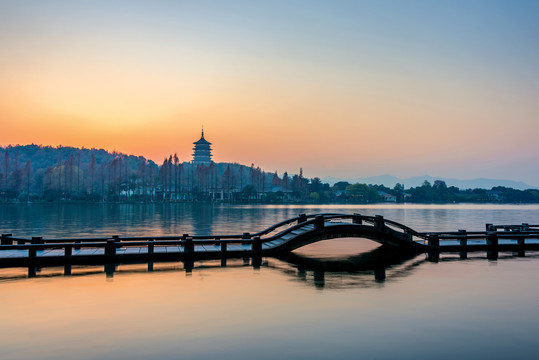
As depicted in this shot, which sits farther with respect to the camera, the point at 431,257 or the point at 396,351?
the point at 431,257

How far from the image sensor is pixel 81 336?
9.94 metres

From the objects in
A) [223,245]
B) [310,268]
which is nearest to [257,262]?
[223,245]

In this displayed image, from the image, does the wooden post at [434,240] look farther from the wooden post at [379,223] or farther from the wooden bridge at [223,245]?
the wooden post at [379,223]

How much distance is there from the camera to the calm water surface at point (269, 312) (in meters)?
9.31

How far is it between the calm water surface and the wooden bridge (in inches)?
38.5

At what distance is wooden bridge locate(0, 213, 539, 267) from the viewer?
1872 centimetres

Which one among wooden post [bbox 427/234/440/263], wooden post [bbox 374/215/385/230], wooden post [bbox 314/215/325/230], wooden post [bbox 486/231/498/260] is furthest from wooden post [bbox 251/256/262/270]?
wooden post [bbox 486/231/498/260]

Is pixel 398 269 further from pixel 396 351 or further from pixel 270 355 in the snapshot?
pixel 270 355

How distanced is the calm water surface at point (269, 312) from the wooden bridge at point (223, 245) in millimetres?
978

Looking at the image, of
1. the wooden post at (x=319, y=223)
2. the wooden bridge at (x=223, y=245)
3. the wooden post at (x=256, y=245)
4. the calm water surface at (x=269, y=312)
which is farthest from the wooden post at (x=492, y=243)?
the wooden post at (x=256, y=245)

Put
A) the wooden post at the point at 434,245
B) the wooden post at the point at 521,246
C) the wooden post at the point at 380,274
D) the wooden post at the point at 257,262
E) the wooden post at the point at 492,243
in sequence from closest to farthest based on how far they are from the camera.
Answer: the wooden post at the point at 380,274 < the wooden post at the point at 257,262 < the wooden post at the point at 434,245 < the wooden post at the point at 492,243 < the wooden post at the point at 521,246

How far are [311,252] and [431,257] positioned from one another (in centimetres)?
631

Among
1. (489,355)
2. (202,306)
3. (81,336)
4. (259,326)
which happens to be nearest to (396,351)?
(489,355)

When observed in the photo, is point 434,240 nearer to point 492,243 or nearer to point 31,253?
point 492,243
